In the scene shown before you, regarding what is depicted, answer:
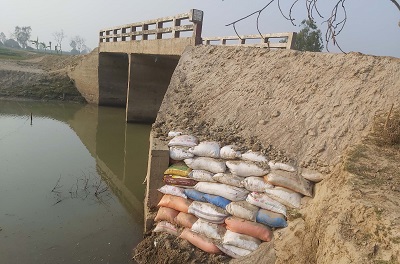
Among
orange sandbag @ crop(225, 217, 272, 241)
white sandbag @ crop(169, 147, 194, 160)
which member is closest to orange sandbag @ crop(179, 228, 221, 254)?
orange sandbag @ crop(225, 217, 272, 241)

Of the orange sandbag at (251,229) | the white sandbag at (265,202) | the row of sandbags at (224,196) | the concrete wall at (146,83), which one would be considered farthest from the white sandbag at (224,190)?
the concrete wall at (146,83)

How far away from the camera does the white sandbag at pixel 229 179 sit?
425 centimetres

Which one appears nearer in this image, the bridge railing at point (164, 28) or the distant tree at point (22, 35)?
the bridge railing at point (164, 28)

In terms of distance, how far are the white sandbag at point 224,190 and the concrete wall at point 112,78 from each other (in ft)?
50.4

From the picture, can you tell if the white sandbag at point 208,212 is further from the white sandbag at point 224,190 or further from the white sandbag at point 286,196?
the white sandbag at point 286,196

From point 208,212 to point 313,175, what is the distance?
146 cm

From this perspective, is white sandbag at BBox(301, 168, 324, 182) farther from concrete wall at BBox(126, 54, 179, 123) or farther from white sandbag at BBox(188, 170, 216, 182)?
concrete wall at BBox(126, 54, 179, 123)

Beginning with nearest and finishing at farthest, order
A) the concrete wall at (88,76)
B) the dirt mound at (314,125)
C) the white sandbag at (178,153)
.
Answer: the dirt mound at (314,125) → the white sandbag at (178,153) → the concrete wall at (88,76)

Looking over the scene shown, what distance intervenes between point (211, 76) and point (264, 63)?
48.7 inches

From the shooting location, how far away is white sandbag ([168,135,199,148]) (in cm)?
497

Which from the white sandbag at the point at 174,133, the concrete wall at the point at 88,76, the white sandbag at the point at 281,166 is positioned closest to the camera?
→ the white sandbag at the point at 281,166

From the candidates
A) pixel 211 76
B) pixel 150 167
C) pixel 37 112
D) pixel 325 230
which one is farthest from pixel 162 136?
pixel 37 112

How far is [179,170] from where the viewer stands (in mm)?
4754

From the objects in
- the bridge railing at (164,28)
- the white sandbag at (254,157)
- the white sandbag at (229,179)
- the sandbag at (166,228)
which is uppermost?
the bridge railing at (164,28)
